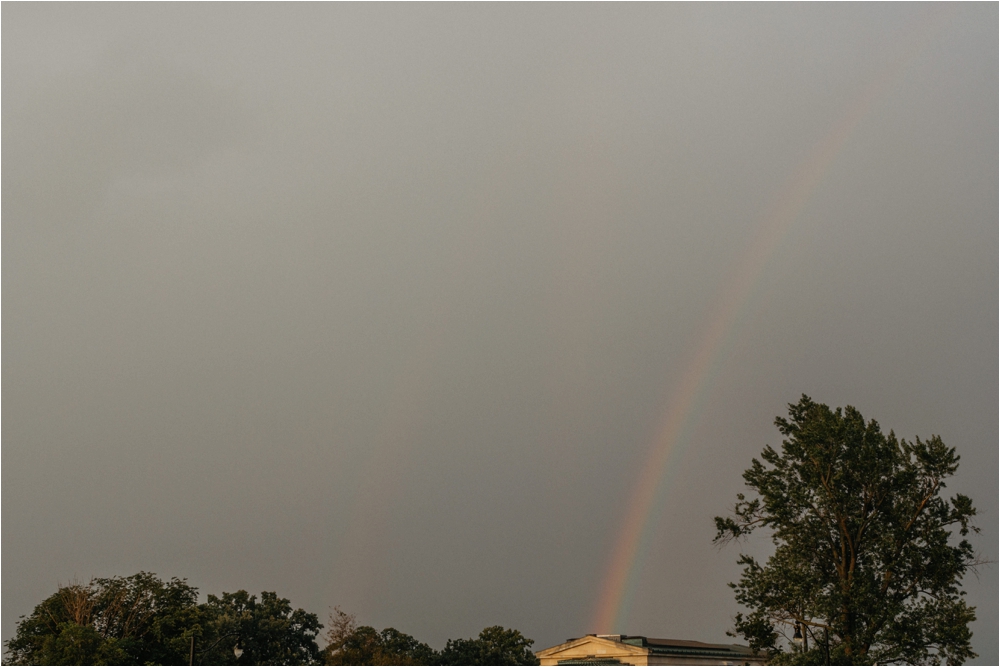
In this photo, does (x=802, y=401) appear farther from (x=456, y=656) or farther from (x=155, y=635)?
(x=456, y=656)

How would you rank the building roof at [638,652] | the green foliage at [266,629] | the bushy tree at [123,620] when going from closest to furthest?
the bushy tree at [123,620] < the building roof at [638,652] < the green foliage at [266,629]

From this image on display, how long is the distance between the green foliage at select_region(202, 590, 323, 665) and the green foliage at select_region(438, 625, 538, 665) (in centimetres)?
1677

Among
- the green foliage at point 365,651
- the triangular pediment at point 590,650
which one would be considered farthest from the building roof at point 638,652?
the green foliage at point 365,651

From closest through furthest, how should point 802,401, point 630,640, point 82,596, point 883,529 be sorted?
point 883,529, point 802,401, point 82,596, point 630,640

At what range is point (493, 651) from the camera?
110m

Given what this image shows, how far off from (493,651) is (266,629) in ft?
84.1

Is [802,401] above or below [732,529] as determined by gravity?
above

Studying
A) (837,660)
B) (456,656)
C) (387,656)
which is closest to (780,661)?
(837,660)

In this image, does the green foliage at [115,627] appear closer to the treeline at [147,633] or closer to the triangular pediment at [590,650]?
the treeline at [147,633]

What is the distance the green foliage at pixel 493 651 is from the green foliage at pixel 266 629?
660 inches

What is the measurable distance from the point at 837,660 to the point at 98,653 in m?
39.5

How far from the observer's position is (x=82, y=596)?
62000 mm

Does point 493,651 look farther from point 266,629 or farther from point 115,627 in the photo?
point 115,627

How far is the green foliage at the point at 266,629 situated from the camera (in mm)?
97812
